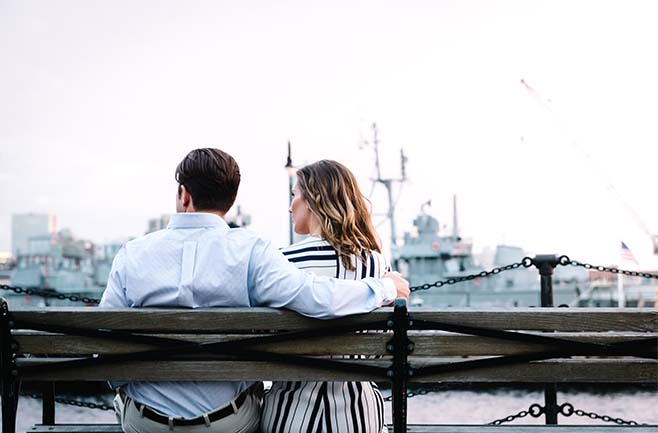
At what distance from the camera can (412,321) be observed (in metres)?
2.96

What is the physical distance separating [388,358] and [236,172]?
0.98 m

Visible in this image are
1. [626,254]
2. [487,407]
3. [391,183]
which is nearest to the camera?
[626,254]

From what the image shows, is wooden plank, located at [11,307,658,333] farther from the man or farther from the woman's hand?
the woman's hand

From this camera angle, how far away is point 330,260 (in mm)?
3332

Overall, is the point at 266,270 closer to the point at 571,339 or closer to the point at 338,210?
the point at 338,210

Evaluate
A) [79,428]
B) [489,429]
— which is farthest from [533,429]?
[79,428]

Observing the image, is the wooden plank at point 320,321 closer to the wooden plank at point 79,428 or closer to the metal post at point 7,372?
the metal post at point 7,372

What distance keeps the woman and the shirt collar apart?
1.41 ft

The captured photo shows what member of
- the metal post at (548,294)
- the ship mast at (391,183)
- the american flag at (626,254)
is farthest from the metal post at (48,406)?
the ship mast at (391,183)

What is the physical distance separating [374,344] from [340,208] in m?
0.71

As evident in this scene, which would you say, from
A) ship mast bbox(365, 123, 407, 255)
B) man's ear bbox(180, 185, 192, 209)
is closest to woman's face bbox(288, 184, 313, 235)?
man's ear bbox(180, 185, 192, 209)

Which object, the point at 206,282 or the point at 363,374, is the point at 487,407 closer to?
the point at 363,374

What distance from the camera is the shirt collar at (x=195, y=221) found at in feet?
10.2

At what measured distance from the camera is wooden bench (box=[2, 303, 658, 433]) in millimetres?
2953
